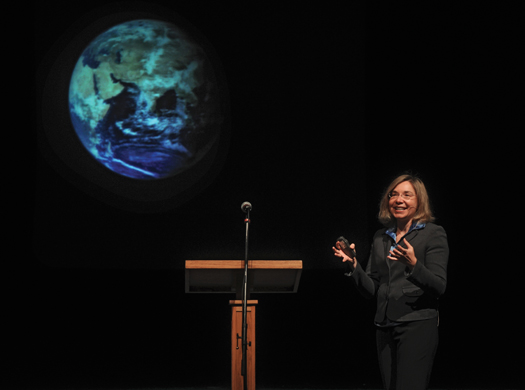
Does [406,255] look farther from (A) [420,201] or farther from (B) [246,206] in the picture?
(B) [246,206]

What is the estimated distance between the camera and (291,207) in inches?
143

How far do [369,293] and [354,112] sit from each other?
1.73m

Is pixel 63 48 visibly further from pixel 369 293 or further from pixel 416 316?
pixel 416 316

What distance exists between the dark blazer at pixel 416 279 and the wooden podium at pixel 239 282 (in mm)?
585

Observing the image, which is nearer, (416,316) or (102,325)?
(416,316)

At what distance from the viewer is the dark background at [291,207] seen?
11.8 ft

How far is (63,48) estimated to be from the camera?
3.69m

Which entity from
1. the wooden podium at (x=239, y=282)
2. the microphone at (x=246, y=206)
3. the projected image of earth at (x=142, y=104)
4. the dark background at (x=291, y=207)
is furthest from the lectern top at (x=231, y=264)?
the projected image of earth at (x=142, y=104)

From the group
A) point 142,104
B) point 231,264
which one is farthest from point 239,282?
point 142,104

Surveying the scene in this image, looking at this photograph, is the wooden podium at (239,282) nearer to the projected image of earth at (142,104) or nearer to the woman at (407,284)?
the woman at (407,284)

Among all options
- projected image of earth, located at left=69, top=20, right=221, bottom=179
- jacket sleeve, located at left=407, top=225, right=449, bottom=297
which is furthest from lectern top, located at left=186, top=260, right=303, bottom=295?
projected image of earth, located at left=69, top=20, right=221, bottom=179

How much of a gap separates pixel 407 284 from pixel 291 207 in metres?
1.52

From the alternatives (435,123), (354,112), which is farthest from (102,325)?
(435,123)

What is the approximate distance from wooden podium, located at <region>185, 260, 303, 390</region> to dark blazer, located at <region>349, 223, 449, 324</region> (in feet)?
1.92
